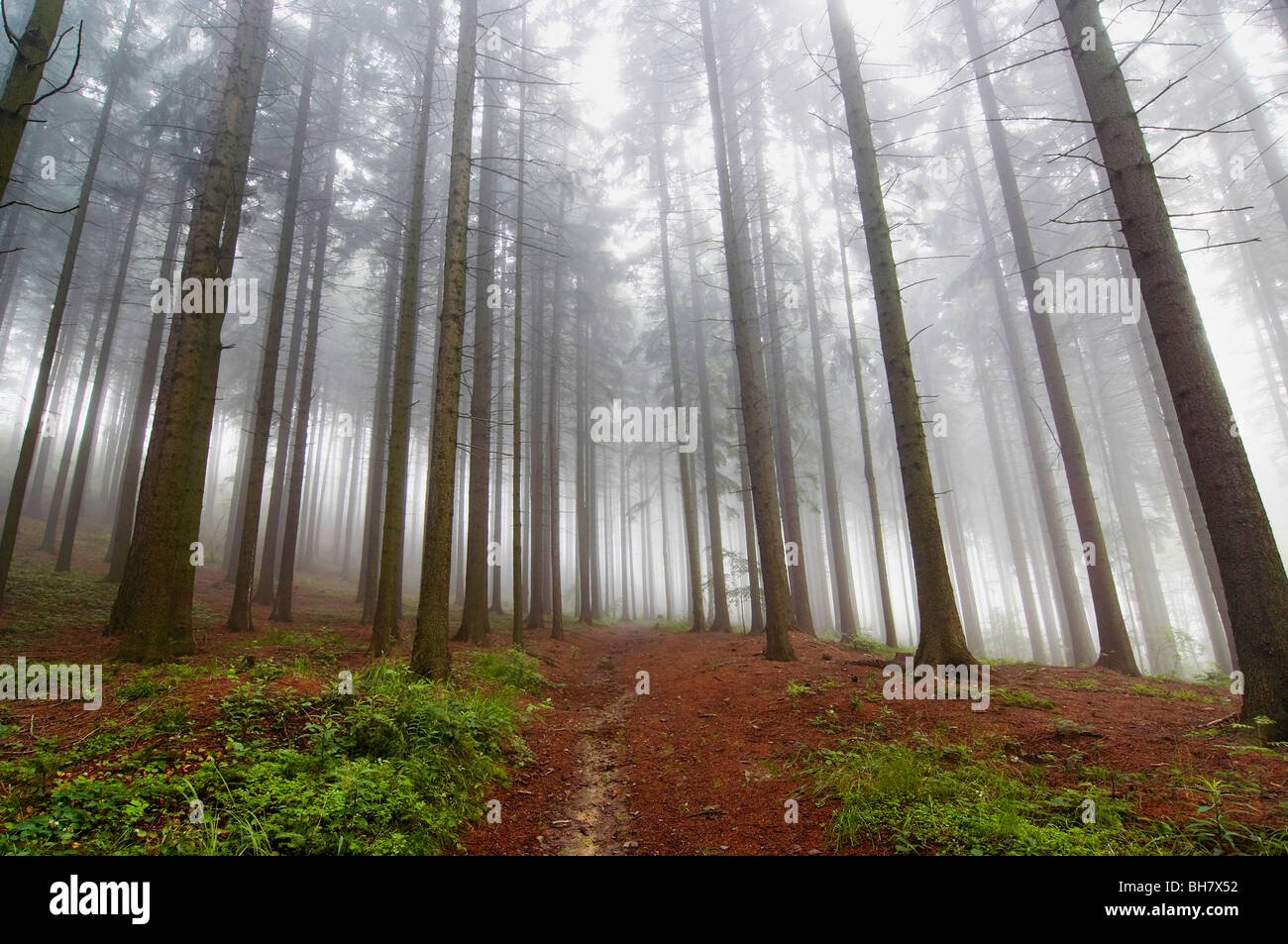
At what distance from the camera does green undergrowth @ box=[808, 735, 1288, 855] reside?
10.3ft

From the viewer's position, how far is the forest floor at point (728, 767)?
130 inches

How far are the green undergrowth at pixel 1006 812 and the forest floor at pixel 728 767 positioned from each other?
2 cm

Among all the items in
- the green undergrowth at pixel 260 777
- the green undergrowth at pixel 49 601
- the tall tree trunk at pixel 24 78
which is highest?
the tall tree trunk at pixel 24 78

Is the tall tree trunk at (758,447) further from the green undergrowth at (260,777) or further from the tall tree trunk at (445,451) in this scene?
the green undergrowth at (260,777)

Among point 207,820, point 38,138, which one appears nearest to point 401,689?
point 207,820

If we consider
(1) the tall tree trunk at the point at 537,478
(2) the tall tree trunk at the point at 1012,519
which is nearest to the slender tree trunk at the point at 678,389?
(1) the tall tree trunk at the point at 537,478

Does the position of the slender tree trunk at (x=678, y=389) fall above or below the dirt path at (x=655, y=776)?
above

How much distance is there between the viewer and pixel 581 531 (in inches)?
960

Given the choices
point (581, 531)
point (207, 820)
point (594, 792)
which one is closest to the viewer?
point (207, 820)

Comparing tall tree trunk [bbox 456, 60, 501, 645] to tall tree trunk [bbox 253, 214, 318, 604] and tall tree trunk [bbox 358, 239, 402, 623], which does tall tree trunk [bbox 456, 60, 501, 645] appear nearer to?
tall tree trunk [bbox 358, 239, 402, 623]

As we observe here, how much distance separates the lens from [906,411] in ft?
26.0
